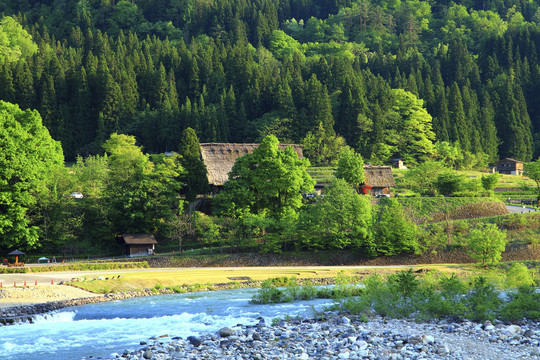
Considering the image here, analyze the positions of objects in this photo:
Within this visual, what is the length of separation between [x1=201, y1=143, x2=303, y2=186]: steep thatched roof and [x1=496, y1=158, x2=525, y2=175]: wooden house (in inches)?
1657

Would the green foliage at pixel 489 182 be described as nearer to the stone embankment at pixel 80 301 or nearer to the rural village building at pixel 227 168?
the rural village building at pixel 227 168

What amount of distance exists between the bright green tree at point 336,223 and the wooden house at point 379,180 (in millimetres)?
15842

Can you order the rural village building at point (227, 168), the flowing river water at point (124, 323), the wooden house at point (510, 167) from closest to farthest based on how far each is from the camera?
the flowing river water at point (124, 323), the rural village building at point (227, 168), the wooden house at point (510, 167)

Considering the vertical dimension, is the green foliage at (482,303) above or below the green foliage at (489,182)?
below

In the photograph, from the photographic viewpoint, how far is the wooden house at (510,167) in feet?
287

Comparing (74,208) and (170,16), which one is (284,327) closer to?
(74,208)

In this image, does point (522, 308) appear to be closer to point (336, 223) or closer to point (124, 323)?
point (124, 323)

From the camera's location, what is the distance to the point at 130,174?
52656 millimetres

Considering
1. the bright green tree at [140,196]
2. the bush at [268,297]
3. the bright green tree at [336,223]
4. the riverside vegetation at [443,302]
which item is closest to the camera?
the riverside vegetation at [443,302]

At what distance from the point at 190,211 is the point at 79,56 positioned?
63339 millimetres

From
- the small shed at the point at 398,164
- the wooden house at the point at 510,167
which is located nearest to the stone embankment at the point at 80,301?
the small shed at the point at 398,164

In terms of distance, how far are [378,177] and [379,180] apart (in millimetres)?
376

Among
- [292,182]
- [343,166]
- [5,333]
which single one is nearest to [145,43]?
[343,166]

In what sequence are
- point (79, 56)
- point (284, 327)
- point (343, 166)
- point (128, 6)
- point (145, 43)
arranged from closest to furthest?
point (284, 327)
point (343, 166)
point (79, 56)
point (145, 43)
point (128, 6)
